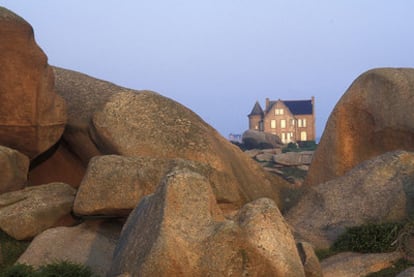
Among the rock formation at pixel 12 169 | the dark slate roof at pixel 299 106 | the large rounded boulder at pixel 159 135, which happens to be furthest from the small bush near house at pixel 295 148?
the rock formation at pixel 12 169

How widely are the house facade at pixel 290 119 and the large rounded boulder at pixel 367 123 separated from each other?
75523 millimetres

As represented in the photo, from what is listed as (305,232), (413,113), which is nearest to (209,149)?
(305,232)

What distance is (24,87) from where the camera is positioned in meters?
18.8

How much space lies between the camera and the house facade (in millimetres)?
97000

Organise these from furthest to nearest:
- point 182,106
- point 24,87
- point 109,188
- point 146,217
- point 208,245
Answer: point 182,106 → point 24,87 → point 109,188 → point 146,217 → point 208,245

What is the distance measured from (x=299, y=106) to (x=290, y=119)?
12.7 feet

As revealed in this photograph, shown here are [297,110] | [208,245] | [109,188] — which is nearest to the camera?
[208,245]

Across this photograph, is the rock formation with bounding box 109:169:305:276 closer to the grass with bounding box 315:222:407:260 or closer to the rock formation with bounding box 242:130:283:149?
the grass with bounding box 315:222:407:260

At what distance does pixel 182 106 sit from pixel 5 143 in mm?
5497

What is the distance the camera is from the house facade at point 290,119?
9700 centimetres

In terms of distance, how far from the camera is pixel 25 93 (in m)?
18.9

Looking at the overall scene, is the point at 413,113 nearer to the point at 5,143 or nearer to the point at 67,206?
the point at 67,206

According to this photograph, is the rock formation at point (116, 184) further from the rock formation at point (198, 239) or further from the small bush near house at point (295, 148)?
the small bush near house at point (295, 148)

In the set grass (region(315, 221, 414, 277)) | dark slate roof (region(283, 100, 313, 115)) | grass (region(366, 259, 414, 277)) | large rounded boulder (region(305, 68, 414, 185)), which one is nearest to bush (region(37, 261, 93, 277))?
grass (region(315, 221, 414, 277))
